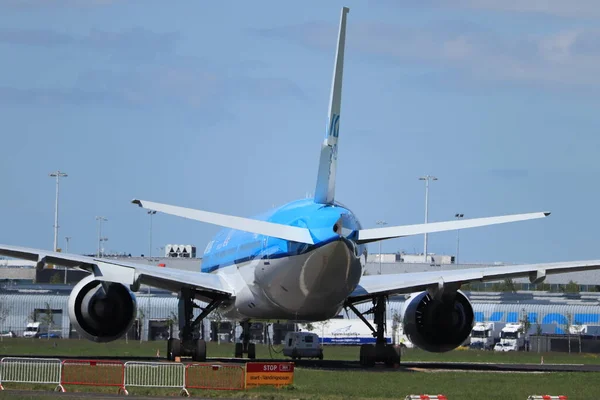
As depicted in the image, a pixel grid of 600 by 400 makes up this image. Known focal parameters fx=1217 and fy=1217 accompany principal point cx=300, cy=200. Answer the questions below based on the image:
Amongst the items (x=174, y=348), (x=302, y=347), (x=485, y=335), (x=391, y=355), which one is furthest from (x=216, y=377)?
(x=485, y=335)

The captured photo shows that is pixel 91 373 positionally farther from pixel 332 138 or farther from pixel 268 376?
pixel 332 138

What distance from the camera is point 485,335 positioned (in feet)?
324

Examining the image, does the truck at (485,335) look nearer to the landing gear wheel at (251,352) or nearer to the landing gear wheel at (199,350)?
the landing gear wheel at (251,352)

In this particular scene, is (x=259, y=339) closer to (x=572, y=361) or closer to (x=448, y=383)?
(x=572, y=361)

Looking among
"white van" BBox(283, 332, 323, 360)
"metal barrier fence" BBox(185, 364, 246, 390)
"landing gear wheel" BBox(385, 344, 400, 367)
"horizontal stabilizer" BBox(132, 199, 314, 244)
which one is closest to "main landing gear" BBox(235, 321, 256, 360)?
"white van" BBox(283, 332, 323, 360)

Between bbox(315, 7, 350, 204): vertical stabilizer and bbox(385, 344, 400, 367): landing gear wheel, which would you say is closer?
bbox(315, 7, 350, 204): vertical stabilizer

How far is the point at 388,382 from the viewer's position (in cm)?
3731

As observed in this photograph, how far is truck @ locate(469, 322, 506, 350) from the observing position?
3856 inches

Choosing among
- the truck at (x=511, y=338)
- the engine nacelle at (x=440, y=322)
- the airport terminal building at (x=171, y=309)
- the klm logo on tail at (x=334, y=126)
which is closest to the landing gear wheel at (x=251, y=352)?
the engine nacelle at (x=440, y=322)

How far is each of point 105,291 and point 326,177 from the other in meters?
11.0

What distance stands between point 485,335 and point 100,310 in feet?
190

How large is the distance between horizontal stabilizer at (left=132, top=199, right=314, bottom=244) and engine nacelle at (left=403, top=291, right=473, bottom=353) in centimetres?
1078

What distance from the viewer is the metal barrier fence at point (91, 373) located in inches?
1432

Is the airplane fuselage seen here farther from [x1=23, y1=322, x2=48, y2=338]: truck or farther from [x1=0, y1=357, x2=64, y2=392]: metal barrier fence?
[x1=23, y1=322, x2=48, y2=338]: truck
